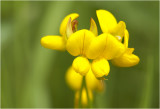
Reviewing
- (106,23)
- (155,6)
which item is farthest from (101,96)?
(155,6)

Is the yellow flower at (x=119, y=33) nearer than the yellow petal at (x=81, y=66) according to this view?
No

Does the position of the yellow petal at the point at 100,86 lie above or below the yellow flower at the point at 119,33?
below

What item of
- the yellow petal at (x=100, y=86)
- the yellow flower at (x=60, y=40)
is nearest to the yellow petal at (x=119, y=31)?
the yellow flower at (x=60, y=40)

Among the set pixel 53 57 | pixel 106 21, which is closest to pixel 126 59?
pixel 106 21

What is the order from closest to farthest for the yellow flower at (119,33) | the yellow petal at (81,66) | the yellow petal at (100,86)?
1. the yellow petal at (81,66)
2. the yellow flower at (119,33)
3. the yellow petal at (100,86)

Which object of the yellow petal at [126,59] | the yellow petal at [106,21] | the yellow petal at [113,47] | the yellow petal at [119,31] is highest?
the yellow petal at [106,21]

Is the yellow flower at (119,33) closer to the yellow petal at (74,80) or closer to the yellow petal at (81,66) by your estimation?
the yellow petal at (81,66)

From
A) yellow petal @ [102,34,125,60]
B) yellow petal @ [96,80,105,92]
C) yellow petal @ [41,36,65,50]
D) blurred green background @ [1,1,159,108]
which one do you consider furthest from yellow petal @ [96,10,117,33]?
blurred green background @ [1,1,159,108]
